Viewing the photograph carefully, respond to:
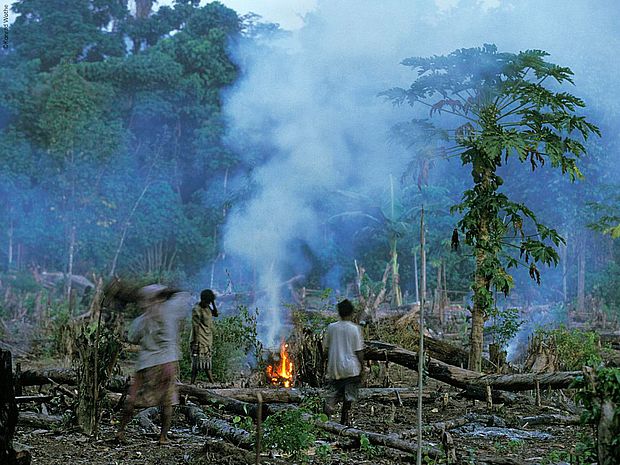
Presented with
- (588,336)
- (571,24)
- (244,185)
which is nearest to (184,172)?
(244,185)

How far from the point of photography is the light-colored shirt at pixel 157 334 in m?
6.21

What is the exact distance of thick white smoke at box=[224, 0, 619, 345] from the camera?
31.5 m

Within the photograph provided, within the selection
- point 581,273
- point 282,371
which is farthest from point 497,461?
point 581,273

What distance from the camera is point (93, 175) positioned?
94.6 ft

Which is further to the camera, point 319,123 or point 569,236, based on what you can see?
point 319,123

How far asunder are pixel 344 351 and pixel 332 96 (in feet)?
89.4

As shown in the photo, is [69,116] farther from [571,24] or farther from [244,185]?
[571,24]

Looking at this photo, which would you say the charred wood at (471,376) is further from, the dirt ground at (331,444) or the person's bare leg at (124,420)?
the person's bare leg at (124,420)

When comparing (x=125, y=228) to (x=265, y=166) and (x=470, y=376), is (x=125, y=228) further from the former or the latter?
(x=470, y=376)

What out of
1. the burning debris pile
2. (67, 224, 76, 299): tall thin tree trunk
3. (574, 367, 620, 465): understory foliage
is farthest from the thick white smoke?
(574, 367, 620, 465): understory foliage

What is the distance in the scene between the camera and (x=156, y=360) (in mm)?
6199

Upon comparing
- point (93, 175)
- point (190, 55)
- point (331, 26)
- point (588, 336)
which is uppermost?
point (331, 26)

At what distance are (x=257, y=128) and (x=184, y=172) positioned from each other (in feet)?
13.4

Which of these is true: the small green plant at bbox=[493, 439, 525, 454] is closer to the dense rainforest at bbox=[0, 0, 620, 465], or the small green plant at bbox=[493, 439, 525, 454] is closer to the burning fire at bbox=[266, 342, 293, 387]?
the burning fire at bbox=[266, 342, 293, 387]
